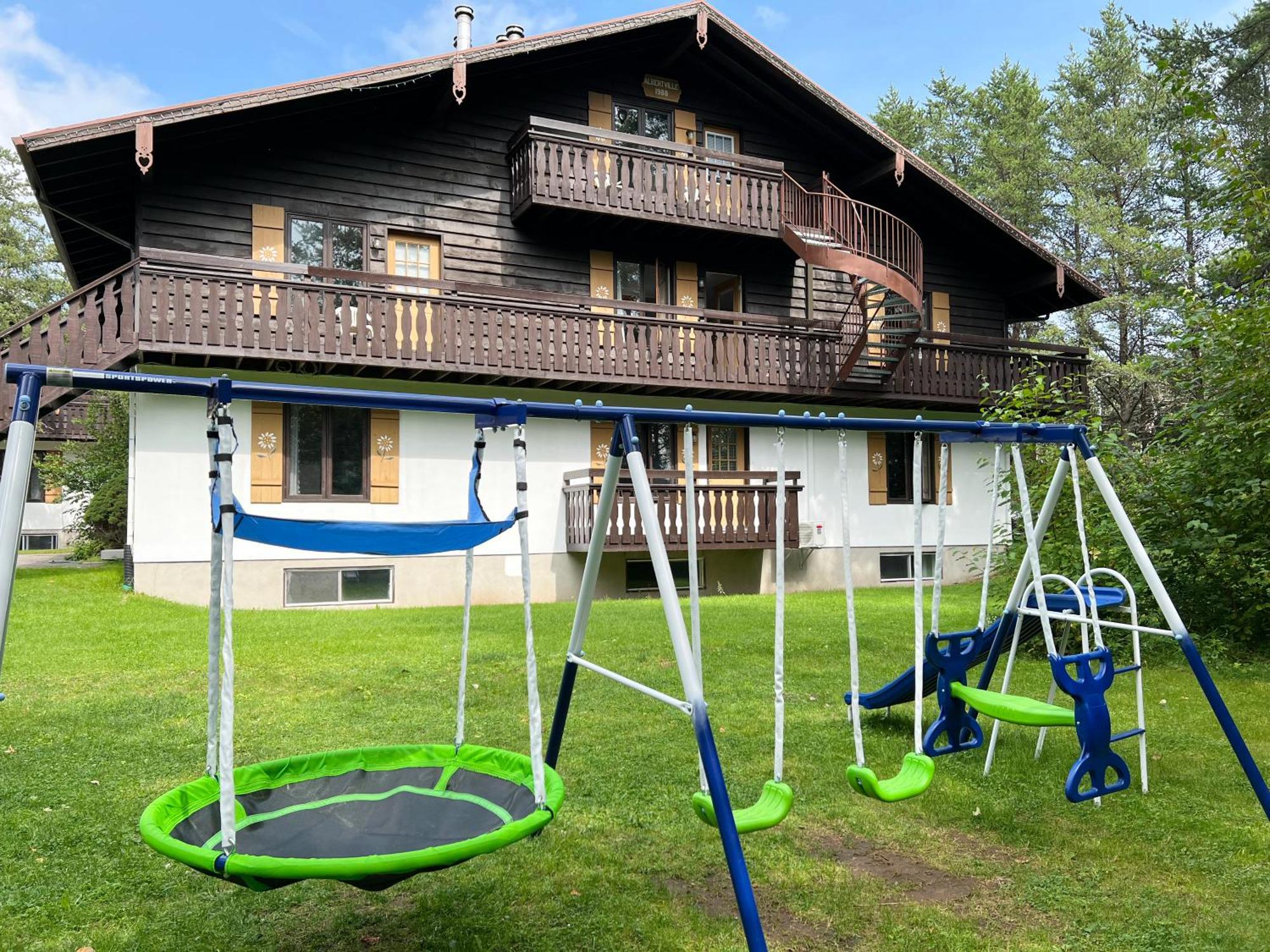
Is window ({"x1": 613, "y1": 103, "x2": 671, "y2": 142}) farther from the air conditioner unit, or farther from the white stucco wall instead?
the air conditioner unit

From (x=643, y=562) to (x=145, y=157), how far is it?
9656 millimetres

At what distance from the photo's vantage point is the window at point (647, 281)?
52.9ft

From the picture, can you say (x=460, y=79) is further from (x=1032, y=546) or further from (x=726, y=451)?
(x=1032, y=546)

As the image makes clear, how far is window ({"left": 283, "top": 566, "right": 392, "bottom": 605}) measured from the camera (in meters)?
13.4

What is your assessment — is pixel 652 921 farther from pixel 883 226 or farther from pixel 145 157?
pixel 883 226

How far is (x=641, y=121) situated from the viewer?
1647cm

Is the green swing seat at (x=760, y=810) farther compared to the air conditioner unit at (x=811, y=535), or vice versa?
the air conditioner unit at (x=811, y=535)

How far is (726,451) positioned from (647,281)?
3.38 m

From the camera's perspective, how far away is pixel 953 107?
34.8 metres

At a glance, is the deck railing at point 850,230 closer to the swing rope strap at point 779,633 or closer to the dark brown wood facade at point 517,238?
the dark brown wood facade at point 517,238

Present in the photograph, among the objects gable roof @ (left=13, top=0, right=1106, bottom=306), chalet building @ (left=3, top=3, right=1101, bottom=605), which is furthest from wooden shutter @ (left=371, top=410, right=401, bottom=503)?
gable roof @ (left=13, top=0, right=1106, bottom=306)

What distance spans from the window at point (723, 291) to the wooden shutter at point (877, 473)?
394 centimetres

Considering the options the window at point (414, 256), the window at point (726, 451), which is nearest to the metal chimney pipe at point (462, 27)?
the window at point (414, 256)

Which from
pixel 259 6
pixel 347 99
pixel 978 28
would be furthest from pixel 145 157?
pixel 259 6
